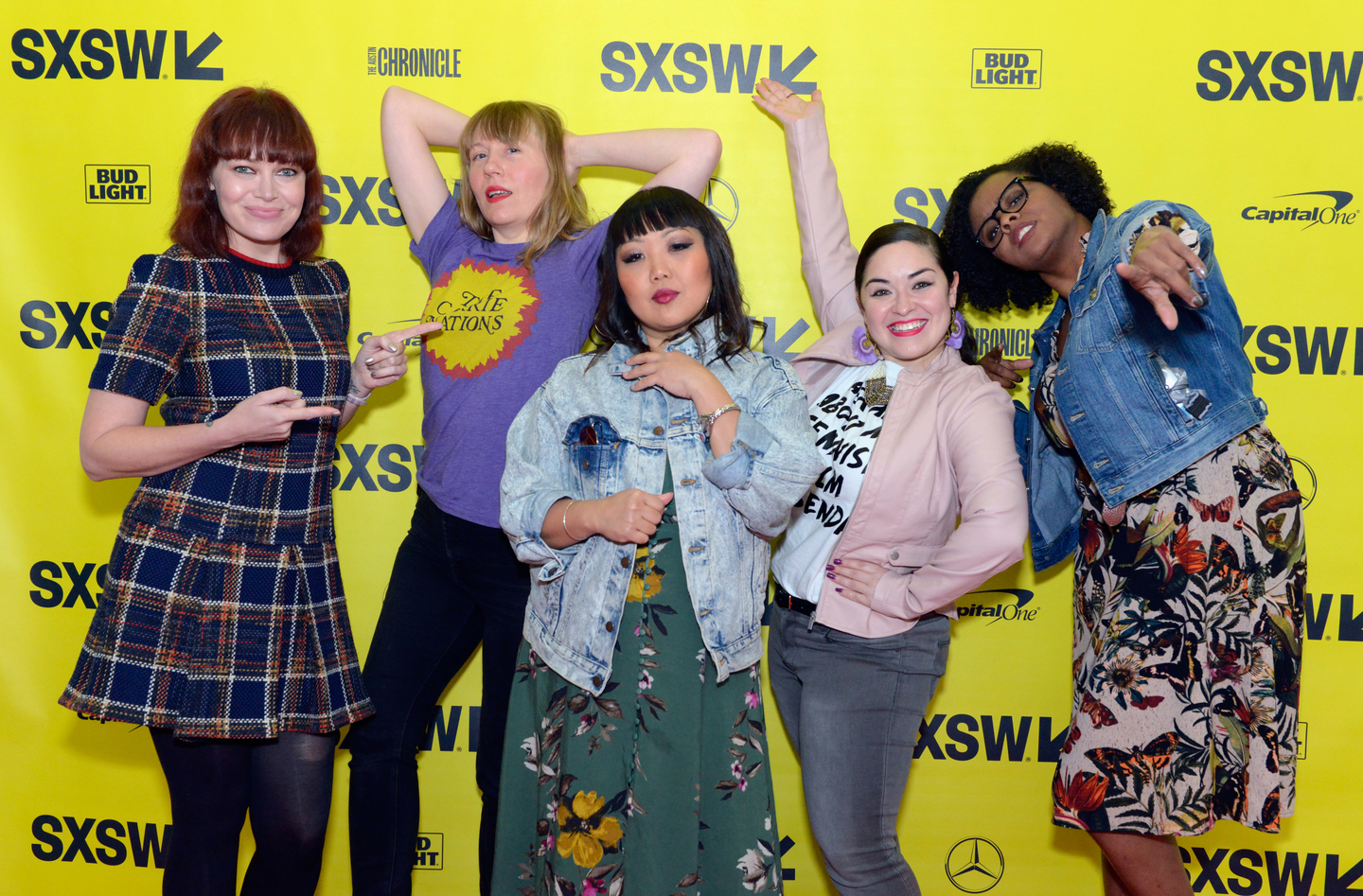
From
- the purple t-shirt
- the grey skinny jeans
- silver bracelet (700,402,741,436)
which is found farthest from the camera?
the purple t-shirt

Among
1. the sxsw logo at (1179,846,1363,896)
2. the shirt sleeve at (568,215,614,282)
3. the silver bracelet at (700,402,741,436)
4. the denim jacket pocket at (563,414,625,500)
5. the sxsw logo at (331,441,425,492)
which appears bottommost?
the sxsw logo at (1179,846,1363,896)

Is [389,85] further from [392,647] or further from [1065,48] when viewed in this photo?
[1065,48]

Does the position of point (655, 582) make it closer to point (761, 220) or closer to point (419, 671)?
point (419, 671)

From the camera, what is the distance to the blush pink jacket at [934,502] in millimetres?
1654

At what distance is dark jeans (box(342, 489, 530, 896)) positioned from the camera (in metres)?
1.90

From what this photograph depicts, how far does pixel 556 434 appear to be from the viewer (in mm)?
1613

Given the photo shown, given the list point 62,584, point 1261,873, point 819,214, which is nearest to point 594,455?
point 819,214

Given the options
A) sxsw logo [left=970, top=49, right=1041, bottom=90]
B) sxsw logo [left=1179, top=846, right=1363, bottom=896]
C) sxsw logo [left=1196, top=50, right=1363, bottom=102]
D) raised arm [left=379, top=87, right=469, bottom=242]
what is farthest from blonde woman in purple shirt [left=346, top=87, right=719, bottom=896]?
sxsw logo [left=1179, top=846, right=1363, bottom=896]

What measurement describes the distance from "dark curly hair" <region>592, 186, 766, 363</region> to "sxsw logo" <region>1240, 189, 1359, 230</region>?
5.11 feet

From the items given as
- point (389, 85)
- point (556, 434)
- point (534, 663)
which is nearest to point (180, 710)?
point (534, 663)

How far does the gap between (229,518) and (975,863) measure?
7.00 ft

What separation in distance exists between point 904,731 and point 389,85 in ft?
6.64

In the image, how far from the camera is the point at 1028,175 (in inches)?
77.9

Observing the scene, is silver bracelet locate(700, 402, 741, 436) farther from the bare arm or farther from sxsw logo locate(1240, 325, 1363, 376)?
sxsw logo locate(1240, 325, 1363, 376)
